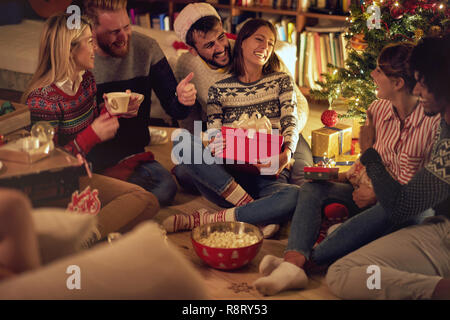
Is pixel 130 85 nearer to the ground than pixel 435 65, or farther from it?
nearer to the ground

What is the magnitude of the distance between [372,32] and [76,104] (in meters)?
1.15

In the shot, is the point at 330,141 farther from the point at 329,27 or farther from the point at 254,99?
the point at 329,27

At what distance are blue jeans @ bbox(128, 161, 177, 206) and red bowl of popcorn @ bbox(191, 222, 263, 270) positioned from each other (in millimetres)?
458

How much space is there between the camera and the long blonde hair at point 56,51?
1702mm

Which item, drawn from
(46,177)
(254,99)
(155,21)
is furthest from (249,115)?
(155,21)

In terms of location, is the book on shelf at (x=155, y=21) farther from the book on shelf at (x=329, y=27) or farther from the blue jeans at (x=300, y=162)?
the blue jeans at (x=300, y=162)

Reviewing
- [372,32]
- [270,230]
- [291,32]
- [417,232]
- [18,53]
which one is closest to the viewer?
[417,232]

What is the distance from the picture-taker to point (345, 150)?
255 centimetres

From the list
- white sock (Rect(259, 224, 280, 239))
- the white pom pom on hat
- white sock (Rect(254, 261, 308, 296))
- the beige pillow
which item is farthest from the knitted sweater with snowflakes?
the beige pillow

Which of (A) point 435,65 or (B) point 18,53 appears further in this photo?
(B) point 18,53

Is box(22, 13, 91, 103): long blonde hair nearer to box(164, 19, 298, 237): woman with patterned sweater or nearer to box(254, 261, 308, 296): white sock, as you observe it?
box(164, 19, 298, 237): woman with patterned sweater

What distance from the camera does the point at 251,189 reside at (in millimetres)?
2188

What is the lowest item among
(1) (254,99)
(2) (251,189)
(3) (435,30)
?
(2) (251,189)
